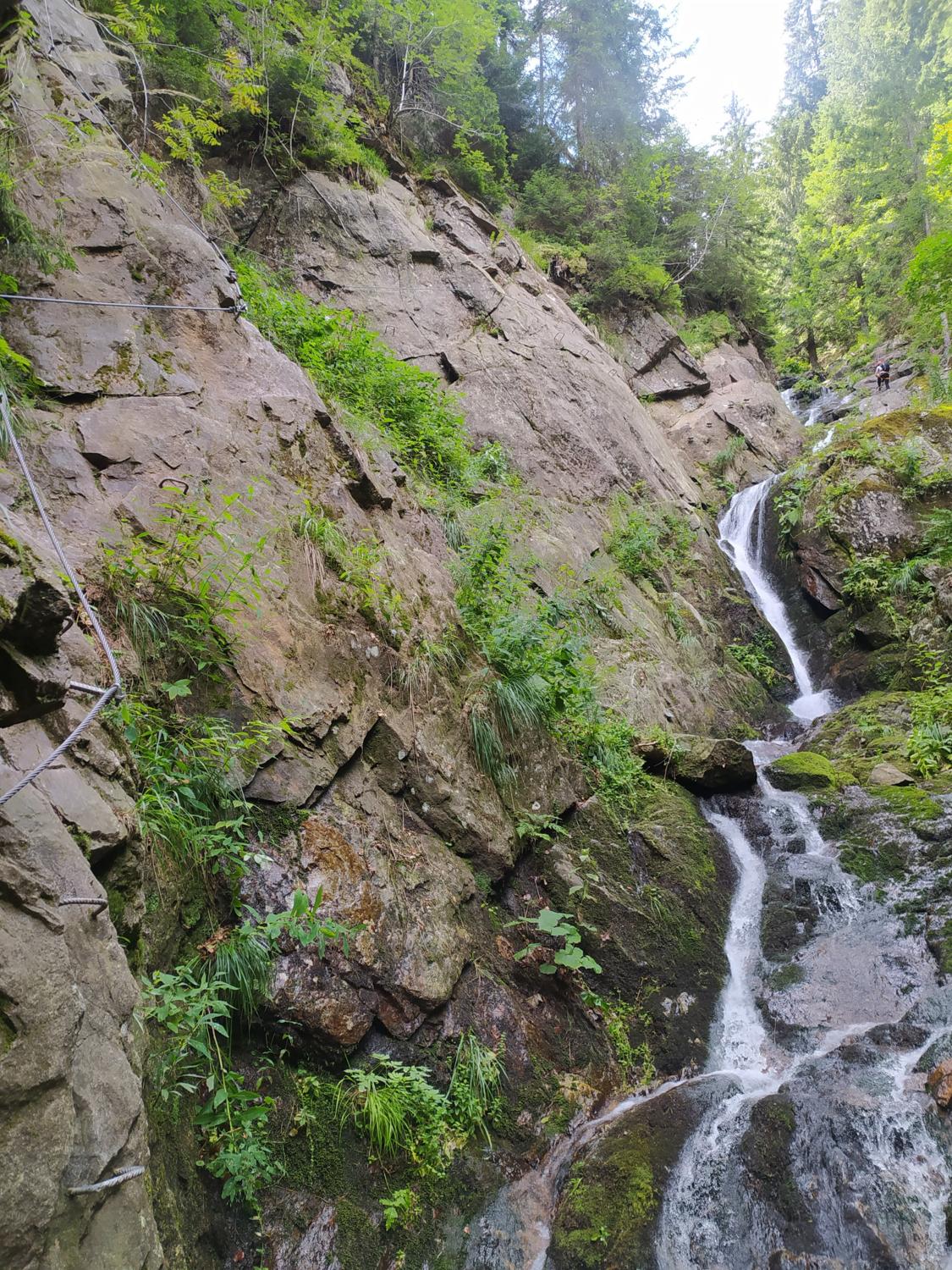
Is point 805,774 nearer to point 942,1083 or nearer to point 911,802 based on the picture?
point 911,802

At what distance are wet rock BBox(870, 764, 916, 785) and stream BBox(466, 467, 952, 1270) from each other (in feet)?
5.52

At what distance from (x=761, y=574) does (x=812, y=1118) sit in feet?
40.2

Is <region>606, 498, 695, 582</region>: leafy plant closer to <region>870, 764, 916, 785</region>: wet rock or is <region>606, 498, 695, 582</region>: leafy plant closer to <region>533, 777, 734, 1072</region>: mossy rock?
<region>870, 764, 916, 785</region>: wet rock

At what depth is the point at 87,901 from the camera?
2428 mm

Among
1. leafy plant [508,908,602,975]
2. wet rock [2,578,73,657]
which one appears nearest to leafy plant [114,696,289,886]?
wet rock [2,578,73,657]

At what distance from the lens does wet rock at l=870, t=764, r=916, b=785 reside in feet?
26.7

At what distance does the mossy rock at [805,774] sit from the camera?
27.6 ft

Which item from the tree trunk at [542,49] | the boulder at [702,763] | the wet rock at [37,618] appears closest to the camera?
the wet rock at [37,618]

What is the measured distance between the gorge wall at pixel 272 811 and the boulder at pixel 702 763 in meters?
0.23

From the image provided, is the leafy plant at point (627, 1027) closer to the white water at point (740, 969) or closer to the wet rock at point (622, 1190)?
the wet rock at point (622, 1190)

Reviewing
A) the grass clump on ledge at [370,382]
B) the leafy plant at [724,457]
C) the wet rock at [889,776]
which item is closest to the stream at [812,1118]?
the wet rock at [889,776]

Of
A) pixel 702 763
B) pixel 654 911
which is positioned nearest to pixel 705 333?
pixel 702 763

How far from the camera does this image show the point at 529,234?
701 inches

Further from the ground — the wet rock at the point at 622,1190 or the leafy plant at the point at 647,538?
the leafy plant at the point at 647,538
